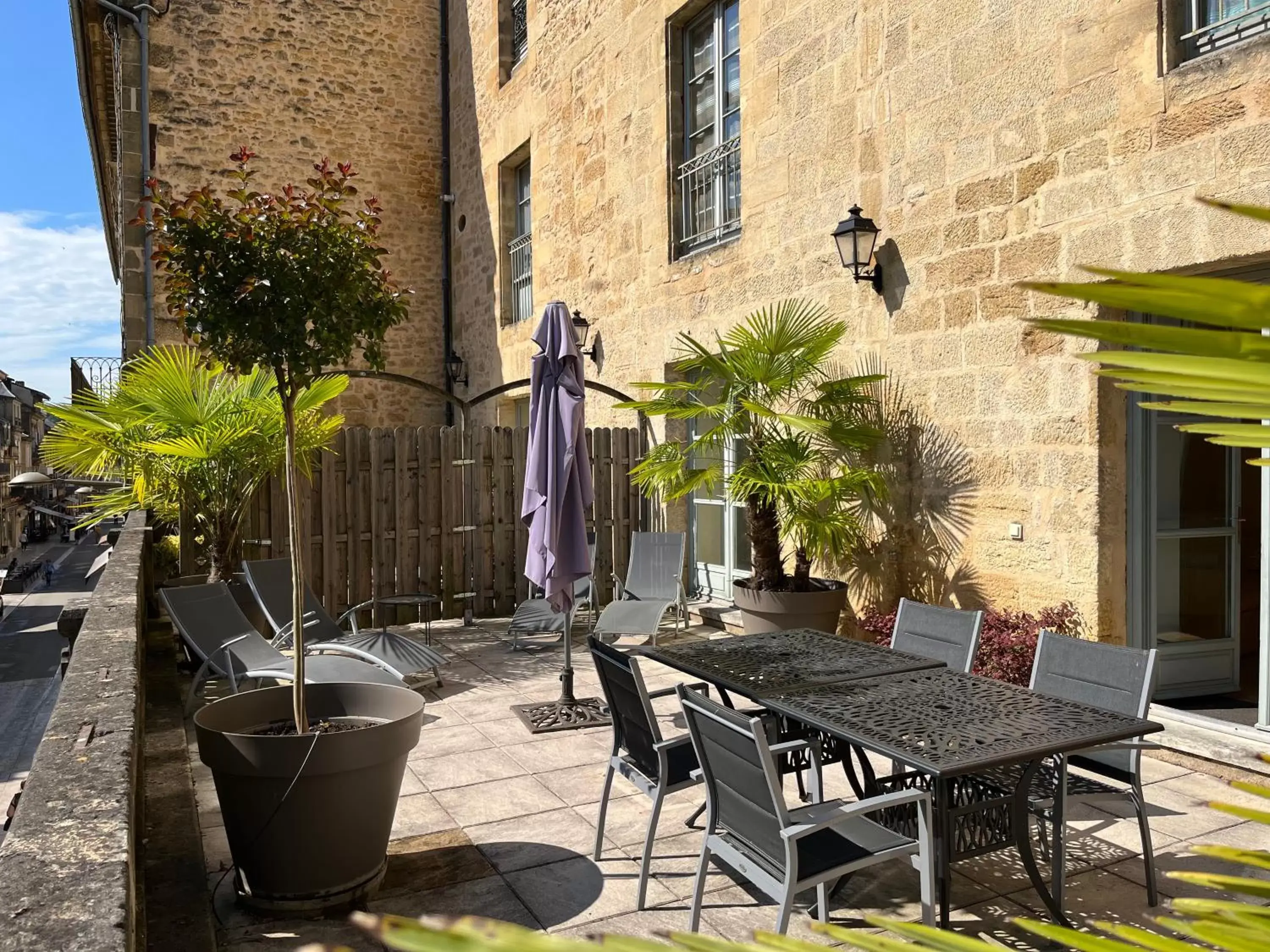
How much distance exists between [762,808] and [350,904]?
1.42 m

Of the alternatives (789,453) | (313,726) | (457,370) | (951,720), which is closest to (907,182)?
(789,453)

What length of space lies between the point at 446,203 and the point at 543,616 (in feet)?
27.3

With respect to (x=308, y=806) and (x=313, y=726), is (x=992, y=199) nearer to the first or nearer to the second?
(x=313, y=726)

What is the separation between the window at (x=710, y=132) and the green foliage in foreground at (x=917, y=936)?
7918 millimetres

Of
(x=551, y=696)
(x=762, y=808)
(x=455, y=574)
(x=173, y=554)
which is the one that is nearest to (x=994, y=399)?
(x=551, y=696)

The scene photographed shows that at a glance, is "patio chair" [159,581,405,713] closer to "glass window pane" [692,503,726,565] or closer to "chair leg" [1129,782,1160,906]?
"chair leg" [1129,782,1160,906]

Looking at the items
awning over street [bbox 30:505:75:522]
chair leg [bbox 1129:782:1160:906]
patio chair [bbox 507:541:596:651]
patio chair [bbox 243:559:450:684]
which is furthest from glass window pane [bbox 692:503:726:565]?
awning over street [bbox 30:505:75:522]

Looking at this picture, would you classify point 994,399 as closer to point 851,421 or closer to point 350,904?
point 851,421

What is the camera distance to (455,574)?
848 centimetres

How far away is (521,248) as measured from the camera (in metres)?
12.0

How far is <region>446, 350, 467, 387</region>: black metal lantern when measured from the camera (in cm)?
1341

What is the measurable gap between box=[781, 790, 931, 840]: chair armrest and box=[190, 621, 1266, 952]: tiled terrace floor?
39 cm

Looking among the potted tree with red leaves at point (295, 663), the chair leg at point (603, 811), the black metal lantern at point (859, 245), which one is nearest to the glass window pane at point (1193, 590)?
the black metal lantern at point (859, 245)

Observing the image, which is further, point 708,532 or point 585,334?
point 585,334
